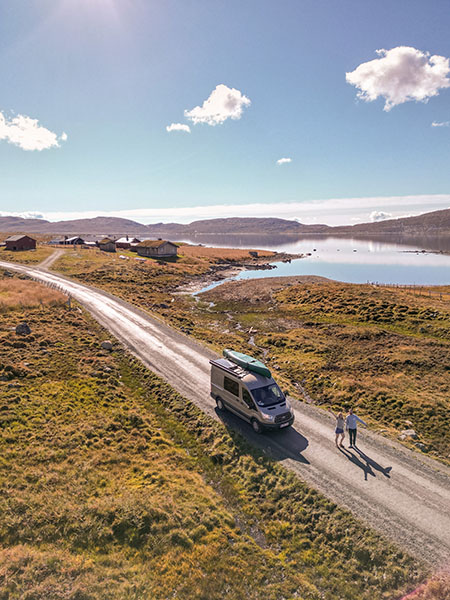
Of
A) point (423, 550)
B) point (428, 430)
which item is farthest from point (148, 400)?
point (428, 430)

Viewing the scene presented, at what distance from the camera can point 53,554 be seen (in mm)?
9688

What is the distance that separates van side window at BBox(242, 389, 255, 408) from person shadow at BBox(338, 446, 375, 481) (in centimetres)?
488

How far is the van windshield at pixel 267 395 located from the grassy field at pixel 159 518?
7.53ft

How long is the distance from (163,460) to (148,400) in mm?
6392

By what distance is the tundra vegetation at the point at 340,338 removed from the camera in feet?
67.6

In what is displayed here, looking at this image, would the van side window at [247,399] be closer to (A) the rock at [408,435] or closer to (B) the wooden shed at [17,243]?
(A) the rock at [408,435]

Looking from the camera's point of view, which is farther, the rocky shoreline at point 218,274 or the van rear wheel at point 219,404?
the rocky shoreline at point 218,274

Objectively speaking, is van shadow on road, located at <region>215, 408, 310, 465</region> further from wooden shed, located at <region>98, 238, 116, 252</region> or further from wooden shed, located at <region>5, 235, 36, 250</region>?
wooden shed, located at <region>98, 238, 116, 252</region>

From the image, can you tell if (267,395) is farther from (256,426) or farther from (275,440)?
(275,440)

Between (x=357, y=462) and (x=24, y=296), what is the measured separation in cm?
4127

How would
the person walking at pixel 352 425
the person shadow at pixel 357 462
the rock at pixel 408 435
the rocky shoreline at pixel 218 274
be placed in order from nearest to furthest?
the person shadow at pixel 357 462
the person walking at pixel 352 425
the rock at pixel 408 435
the rocky shoreline at pixel 218 274

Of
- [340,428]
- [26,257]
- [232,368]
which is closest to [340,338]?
[232,368]

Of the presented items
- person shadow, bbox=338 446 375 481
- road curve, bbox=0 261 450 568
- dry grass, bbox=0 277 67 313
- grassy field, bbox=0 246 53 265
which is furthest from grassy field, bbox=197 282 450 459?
grassy field, bbox=0 246 53 265

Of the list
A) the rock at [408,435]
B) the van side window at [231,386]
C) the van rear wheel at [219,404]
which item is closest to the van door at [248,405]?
the van side window at [231,386]
